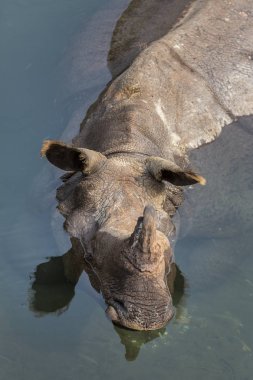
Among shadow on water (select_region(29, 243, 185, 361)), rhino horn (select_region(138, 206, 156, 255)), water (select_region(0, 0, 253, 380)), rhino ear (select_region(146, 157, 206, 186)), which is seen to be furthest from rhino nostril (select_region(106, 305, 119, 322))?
rhino ear (select_region(146, 157, 206, 186))

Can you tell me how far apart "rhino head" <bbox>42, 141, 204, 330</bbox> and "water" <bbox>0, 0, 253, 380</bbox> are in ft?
1.21

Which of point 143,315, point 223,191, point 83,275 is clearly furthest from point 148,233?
point 223,191

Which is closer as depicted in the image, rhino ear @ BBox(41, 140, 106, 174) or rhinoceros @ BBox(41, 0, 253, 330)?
rhinoceros @ BBox(41, 0, 253, 330)

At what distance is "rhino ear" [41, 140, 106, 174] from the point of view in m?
7.48

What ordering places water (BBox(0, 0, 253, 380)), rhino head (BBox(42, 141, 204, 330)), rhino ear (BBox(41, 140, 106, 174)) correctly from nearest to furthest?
rhino head (BBox(42, 141, 204, 330)), water (BBox(0, 0, 253, 380)), rhino ear (BBox(41, 140, 106, 174))

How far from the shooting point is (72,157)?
764cm

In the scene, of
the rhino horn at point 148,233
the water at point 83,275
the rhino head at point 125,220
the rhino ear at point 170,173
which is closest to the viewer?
the rhino horn at point 148,233

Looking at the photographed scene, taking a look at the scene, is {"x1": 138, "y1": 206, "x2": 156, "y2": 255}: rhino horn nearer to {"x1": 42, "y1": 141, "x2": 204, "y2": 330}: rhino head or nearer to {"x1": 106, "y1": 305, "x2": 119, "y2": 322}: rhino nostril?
{"x1": 42, "y1": 141, "x2": 204, "y2": 330}: rhino head

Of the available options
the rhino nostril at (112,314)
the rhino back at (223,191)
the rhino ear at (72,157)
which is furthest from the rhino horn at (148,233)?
the rhino back at (223,191)

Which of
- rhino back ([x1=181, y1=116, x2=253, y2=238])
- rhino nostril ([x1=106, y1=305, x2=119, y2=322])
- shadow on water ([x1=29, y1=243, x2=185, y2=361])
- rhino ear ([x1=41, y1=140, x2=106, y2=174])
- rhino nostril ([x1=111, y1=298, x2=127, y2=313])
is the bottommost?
rhino back ([x1=181, y1=116, x2=253, y2=238])

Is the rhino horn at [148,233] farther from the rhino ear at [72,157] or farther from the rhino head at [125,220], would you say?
the rhino ear at [72,157]

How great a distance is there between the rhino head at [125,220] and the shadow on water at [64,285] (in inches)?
8.0

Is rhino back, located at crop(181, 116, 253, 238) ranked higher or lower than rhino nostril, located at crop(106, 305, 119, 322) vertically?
lower

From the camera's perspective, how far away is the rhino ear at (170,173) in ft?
23.7
